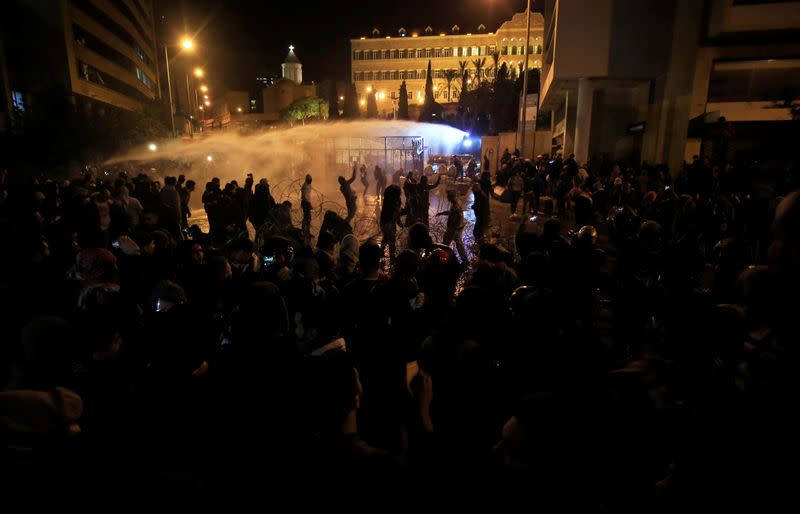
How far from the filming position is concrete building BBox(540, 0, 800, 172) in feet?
61.6

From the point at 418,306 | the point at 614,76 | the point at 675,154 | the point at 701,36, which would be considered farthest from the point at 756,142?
the point at 418,306

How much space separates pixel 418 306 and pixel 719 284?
→ 384 cm

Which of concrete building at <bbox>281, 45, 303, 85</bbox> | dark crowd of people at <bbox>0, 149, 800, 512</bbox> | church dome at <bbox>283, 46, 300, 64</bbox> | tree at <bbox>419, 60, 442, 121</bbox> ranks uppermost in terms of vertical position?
church dome at <bbox>283, 46, 300, 64</bbox>

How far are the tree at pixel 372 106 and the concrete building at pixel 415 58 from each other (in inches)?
57.2

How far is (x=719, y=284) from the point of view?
560cm

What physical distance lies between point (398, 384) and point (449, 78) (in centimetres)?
9714

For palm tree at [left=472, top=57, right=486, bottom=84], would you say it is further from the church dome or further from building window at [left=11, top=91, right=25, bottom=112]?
building window at [left=11, top=91, right=25, bottom=112]

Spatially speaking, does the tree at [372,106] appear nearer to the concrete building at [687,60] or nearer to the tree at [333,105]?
the tree at [333,105]

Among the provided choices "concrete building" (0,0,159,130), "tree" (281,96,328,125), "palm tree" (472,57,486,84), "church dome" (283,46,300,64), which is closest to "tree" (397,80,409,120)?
"palm tree" (472,57,486,84)

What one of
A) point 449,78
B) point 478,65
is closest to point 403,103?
point 449,78

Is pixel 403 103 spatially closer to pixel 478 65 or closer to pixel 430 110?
pixel 430 110

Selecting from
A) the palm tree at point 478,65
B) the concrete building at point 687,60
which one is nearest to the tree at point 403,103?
the palm tree at point 478,65

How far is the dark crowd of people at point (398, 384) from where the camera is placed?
190cm

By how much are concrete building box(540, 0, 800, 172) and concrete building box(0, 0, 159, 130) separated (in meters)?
26.3
